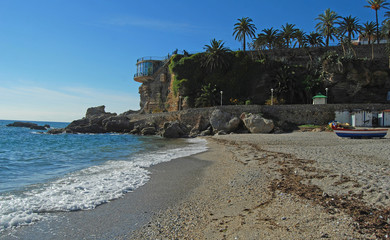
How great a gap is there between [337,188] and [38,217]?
6354 mm

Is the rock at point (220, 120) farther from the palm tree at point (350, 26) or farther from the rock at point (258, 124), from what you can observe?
the palm tree at point (350, 26)

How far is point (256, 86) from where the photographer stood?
4031cm

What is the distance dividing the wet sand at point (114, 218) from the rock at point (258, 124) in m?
19.7

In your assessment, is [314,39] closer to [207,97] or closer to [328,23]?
[328,23]

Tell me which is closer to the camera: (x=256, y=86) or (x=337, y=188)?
(x=337, y=188)

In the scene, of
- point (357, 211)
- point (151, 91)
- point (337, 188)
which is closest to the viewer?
point (357, 211)

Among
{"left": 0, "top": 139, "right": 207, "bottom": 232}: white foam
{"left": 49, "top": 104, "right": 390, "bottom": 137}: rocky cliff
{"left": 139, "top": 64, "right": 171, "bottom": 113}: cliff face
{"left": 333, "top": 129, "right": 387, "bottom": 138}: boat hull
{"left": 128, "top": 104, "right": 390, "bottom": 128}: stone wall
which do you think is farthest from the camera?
{"left": 139, "top": 64, "right": 171, "bottom": 113}: cliff face

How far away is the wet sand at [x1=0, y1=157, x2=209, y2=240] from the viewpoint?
13.8ft

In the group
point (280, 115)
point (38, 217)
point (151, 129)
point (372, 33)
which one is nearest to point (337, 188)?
point (38, 217)

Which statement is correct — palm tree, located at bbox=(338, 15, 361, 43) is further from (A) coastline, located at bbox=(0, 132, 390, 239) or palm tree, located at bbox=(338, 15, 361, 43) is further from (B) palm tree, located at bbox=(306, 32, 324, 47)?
(A) coastline, located at bbox=(0, 132, 390, 239)

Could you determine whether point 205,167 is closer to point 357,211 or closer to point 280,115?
point 357,211

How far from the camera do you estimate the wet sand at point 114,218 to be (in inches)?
165

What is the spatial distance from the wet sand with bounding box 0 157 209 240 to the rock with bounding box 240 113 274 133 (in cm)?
1972

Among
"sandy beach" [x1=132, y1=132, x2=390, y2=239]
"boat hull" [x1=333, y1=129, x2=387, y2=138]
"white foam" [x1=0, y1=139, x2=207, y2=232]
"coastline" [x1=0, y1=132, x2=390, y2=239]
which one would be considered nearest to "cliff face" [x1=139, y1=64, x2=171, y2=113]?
"boat hull" [x1=333, y1=129, x2=387, y2=138]
